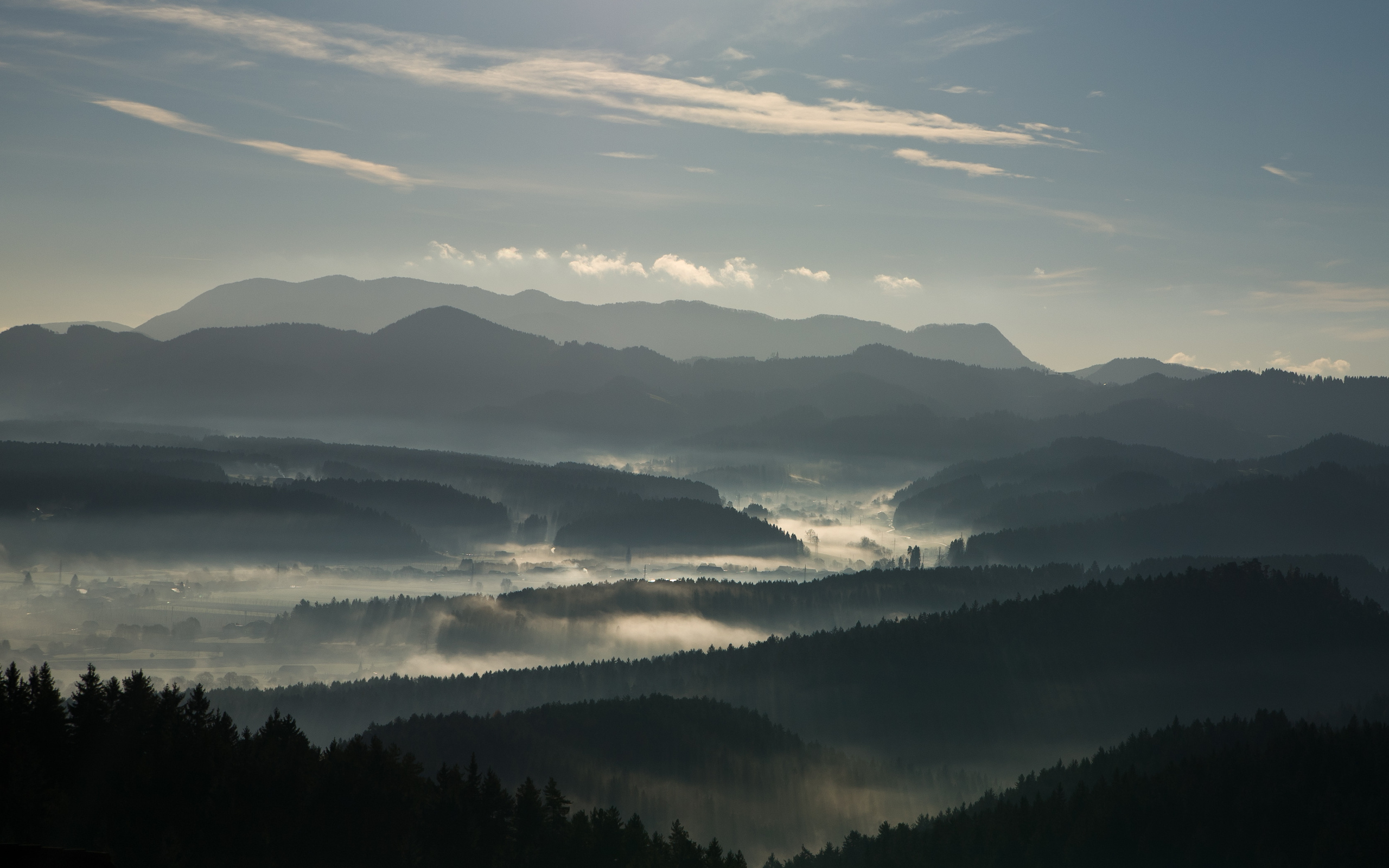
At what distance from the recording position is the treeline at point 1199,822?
6137 inches

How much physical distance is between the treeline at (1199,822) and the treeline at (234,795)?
87.4m

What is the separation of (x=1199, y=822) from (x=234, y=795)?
14885 cm

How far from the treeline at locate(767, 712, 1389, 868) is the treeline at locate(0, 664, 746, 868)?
87408 millimetres

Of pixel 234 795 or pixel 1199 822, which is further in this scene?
pixel 1199 822

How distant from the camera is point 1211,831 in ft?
532

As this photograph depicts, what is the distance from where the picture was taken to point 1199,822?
163125mm

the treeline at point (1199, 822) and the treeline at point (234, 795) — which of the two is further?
the treeline at point (1199, 822)

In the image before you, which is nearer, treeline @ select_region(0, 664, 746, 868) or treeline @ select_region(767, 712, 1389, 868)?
treeline @ select_region(0, 664, 746, 868)

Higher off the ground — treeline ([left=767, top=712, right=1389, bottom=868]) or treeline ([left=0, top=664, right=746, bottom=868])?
treeline ([left=0, top=664, right=746, bottom=868])

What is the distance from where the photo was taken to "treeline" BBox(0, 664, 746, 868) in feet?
202

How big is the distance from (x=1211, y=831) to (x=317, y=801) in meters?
143

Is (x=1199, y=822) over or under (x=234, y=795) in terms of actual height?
under

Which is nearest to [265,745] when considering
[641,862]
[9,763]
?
[9,763]

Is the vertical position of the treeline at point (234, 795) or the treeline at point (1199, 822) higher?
the treeline at point (234, 795)
